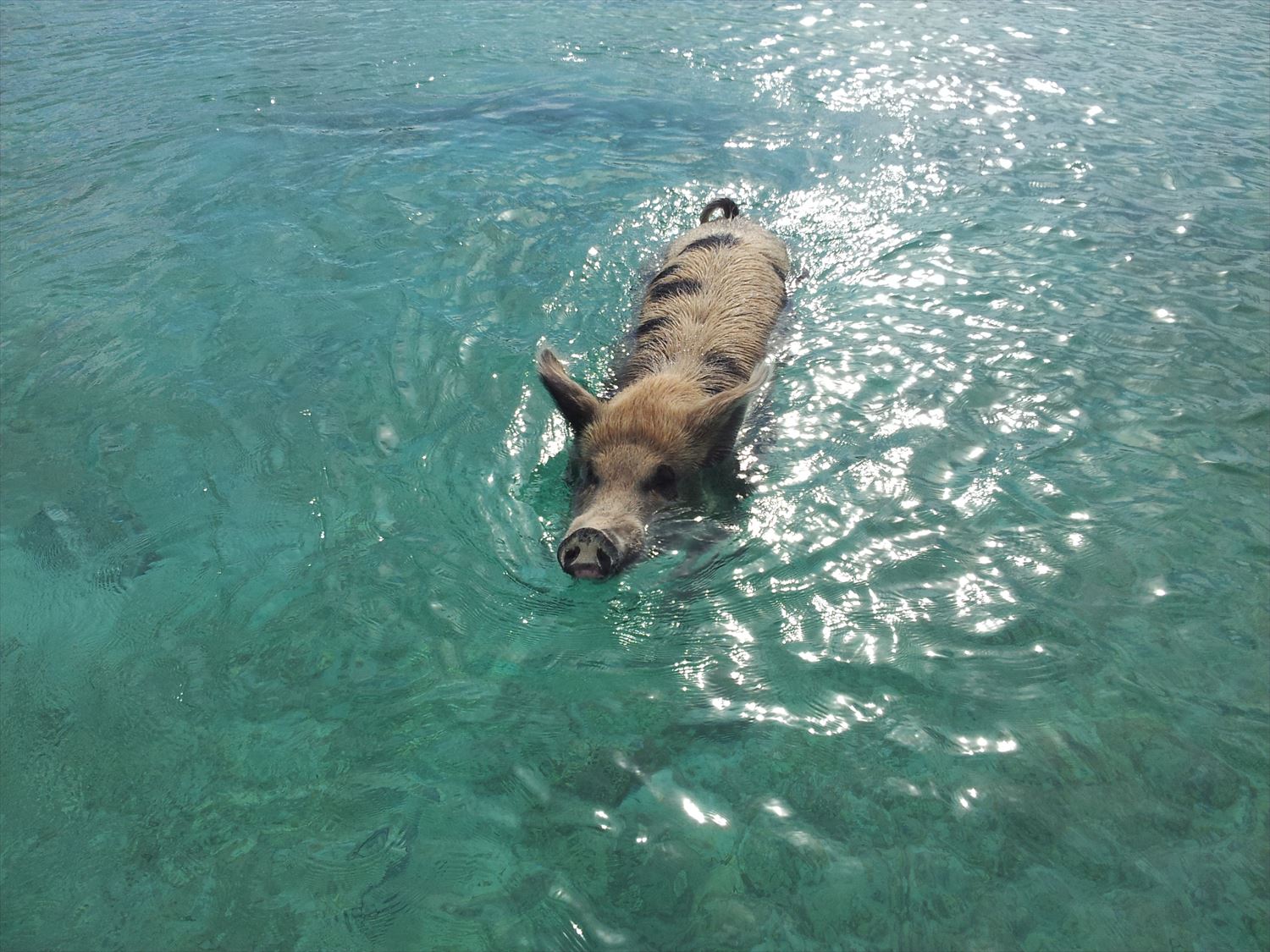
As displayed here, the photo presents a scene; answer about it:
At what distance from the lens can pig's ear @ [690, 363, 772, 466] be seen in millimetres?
5480

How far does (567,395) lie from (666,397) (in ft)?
2.19

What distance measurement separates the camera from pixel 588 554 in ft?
15.1

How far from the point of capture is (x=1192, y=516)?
Answer: 17.2 feet

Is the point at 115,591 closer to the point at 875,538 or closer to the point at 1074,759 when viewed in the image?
the point at 875,538

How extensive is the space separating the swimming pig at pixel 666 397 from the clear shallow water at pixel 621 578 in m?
0.29

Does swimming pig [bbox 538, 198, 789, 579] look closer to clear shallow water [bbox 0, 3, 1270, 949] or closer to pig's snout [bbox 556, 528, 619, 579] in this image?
pig's snout [bbox 556, 528, 619, 579]

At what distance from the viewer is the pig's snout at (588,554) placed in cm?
460

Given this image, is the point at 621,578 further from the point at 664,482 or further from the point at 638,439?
the point at 638,439

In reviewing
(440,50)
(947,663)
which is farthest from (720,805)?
(440,50)

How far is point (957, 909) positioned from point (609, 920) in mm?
1289

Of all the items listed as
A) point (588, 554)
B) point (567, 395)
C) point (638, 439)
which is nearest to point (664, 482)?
point (638, 439)

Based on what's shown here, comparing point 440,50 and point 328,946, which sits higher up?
point 440,50

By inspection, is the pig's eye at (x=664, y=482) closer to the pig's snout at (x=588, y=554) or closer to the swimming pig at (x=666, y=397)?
the swimming pig at (x=666, y=397)

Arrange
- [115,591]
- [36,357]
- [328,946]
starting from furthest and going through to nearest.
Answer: [36,357] < [115,591] < [328,946]
